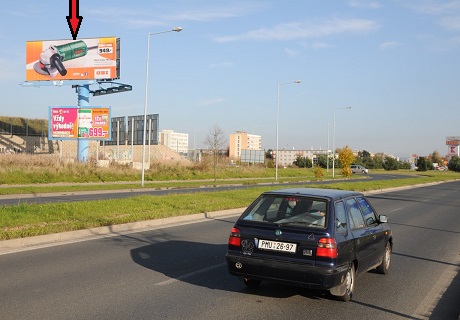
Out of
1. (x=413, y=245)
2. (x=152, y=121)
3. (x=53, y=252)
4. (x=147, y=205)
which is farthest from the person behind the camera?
(x=152, y=121)

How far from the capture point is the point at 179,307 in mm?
6164

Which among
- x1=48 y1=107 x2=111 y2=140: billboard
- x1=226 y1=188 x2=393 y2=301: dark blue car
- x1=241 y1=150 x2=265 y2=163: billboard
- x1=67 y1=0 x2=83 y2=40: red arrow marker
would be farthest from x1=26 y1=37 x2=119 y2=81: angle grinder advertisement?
x1=226 y1=188 x2=393 y2=301: dark blue car

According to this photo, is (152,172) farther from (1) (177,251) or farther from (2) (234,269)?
(2) (234,269)

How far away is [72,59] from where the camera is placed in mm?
43562

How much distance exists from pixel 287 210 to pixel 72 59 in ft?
132

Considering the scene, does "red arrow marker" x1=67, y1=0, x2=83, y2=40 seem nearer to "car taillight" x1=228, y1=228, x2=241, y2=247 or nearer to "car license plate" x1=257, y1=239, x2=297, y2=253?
"car taillight" x1=228, y1=228, x2=241, y2=247

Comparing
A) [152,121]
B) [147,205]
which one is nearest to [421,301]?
[147,205]

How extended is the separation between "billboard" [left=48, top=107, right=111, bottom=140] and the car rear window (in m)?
36.6

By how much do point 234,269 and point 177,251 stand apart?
12.0 feet

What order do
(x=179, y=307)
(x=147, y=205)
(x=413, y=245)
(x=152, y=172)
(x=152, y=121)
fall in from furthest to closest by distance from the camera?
(x=152, y=121) < (x=152, y=172) < (x=147, y=205) < (x=413, y=245) < (x=179, y=307)

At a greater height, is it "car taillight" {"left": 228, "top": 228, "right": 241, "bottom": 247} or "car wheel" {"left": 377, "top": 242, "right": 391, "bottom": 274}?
"car taillight" {"left": 228, "top": 228, "right": 241, "bottom": 247}

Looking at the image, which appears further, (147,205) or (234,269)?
(147,205)

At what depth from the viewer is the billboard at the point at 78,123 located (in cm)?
4212

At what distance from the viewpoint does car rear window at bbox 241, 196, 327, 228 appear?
675cm
